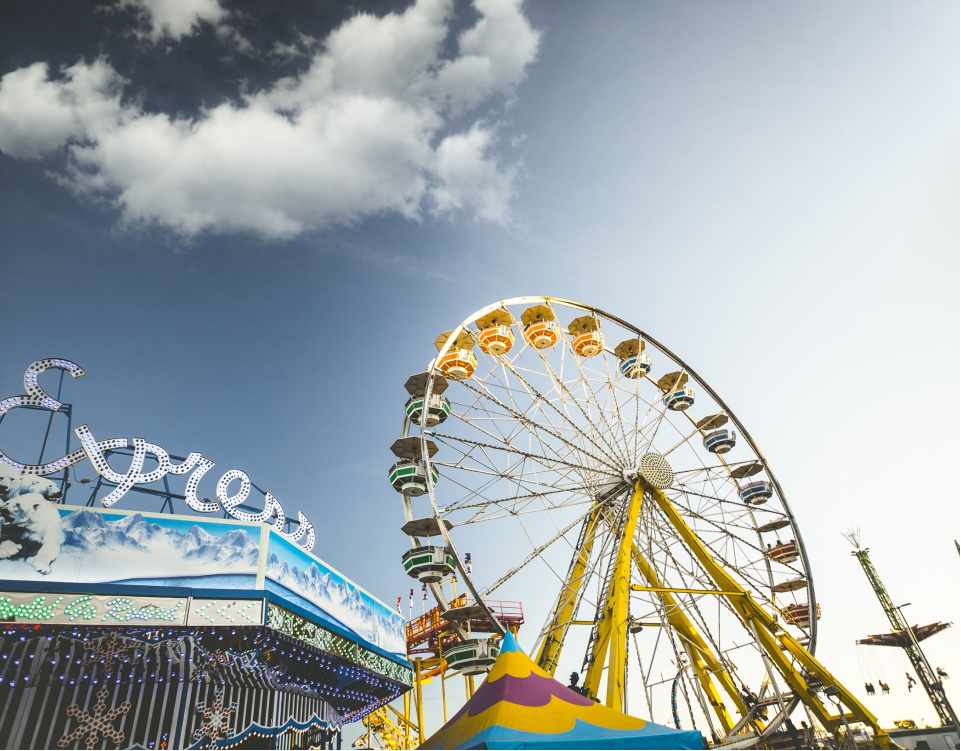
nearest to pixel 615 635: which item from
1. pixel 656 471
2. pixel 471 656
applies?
pixel 471 656

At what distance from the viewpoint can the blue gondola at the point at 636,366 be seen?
762 inches

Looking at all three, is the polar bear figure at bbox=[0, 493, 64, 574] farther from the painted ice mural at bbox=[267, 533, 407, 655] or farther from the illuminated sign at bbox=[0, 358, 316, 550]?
the painted ice mural at bbox=[267, 533, 407, 655]

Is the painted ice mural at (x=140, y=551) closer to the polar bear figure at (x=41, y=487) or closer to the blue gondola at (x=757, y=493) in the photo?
the polar bear figure at (x=41, y=487)

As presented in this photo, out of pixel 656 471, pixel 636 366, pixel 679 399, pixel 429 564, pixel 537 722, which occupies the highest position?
pixel 636 366

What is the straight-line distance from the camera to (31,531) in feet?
34.6

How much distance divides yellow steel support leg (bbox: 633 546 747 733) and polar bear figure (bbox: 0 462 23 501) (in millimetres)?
14707

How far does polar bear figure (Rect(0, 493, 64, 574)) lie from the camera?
10.3 m

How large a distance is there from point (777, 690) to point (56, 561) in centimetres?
1644

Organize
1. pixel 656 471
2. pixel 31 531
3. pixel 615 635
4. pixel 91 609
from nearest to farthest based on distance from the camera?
pixel 91 609 < pixel 31 531 < pixel 615 635 < pixel 656 471

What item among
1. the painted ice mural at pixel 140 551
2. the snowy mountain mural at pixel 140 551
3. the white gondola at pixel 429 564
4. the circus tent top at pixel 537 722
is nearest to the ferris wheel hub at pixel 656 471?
the white gondola at pixel 429 564

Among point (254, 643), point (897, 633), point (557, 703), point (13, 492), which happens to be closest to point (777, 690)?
point (557, 703)

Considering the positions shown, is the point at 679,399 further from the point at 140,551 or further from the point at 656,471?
the point at 140,551

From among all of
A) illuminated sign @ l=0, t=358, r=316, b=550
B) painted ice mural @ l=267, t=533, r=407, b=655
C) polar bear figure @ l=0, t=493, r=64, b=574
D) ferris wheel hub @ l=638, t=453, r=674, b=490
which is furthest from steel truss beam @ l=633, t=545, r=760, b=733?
polar bear figure @ l=0, t=493, r=64, b=574

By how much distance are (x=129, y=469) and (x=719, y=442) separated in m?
16.8
